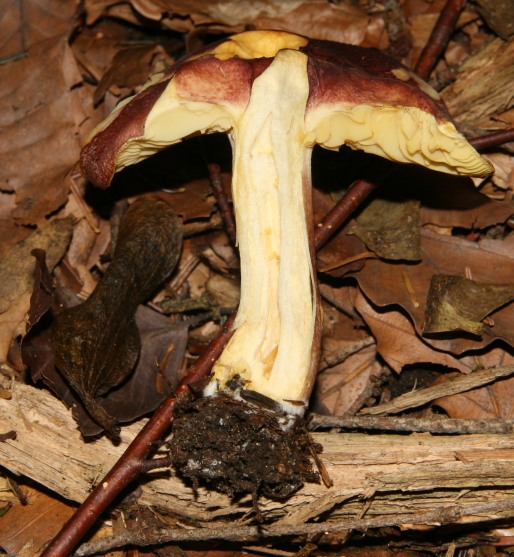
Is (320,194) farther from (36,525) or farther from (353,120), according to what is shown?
(36,525)

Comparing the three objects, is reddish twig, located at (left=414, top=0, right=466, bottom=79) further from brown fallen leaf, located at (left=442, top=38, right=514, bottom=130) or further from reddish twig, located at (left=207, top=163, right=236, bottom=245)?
reddish twig, located at (left=207, top=163, right=236, bottom=245)

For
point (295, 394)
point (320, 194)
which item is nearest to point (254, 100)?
point (320, 194)

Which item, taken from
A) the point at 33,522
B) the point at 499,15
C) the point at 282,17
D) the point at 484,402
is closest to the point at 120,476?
the point at 33,522

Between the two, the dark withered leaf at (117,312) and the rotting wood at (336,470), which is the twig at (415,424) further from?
the dark withered leaf at (117,312)

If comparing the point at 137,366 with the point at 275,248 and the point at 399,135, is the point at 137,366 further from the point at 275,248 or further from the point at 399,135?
the point at 399,135

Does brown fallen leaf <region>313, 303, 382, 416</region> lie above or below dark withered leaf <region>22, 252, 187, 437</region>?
below

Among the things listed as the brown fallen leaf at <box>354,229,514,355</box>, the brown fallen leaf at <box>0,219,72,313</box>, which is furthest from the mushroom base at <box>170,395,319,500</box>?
the brown fallen leaf at <box>0,219,72,313</box>

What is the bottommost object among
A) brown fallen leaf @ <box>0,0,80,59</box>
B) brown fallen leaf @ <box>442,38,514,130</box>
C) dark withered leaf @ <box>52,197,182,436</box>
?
brown fallen leaf @ <box>442,38,514,130</box>
